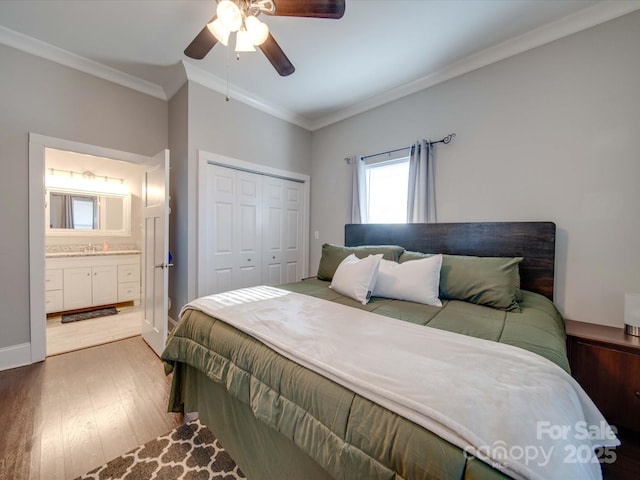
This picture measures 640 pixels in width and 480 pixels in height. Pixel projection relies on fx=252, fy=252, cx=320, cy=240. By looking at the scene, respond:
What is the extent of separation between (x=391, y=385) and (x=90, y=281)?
471 centimetres

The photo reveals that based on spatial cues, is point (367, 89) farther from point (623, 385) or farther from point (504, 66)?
point (623, 385)

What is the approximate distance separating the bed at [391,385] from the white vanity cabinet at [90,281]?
3190mm

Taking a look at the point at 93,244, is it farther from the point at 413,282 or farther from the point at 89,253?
the point at 413,282

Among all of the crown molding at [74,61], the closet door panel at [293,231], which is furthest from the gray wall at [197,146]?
the closet door panel at [293,231]

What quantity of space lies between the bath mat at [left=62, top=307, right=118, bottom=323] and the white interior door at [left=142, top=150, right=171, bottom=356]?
132 centimetres

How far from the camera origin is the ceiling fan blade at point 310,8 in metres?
1.29

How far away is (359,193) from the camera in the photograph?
10.3 feet

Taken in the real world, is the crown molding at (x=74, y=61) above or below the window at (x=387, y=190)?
above

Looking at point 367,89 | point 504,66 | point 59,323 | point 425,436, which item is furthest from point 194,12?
point 59,323

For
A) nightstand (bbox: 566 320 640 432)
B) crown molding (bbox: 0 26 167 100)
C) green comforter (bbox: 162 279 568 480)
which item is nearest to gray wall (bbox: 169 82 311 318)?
crown molding (bbox: 0 26 167 100)

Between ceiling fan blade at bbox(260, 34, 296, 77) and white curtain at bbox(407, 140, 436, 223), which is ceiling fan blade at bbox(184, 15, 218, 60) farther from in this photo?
white curtain at bbox(407, 140, 436, 223)

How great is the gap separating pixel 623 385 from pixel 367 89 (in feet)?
10.4

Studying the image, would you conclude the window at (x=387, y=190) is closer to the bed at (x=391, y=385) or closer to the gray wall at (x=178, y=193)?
the bed at (x=391, y=385)

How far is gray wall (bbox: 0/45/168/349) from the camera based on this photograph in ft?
7.12
